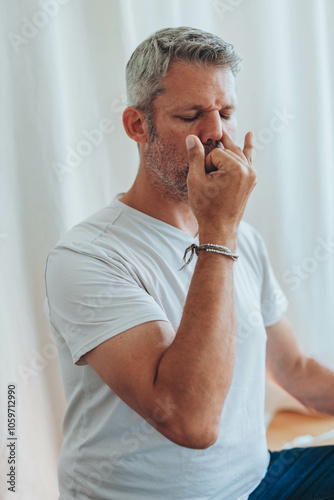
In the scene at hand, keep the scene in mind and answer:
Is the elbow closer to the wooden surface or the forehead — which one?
the forehead

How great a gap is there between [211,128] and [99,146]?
0.49 metres

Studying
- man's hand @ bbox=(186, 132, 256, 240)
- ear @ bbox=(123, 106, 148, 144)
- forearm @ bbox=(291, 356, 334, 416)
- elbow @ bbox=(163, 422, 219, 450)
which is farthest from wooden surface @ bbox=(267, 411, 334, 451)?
ear @ bbox=(123, 106, 148, 144)

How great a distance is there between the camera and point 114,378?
0.87 m

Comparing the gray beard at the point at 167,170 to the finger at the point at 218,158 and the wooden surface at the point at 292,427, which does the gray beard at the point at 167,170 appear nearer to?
the finger at the point at 218,158

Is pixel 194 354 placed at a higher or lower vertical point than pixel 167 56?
lower

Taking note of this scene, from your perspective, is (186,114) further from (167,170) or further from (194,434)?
(194,434)

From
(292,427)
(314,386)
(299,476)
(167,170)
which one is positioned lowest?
(292,427)

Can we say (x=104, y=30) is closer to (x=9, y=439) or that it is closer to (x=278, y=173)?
(x=278, y=173)

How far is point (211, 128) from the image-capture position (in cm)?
107

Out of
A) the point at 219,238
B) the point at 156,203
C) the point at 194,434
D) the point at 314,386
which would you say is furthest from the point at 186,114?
the point at 314,386

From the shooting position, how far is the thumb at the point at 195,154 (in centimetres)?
100

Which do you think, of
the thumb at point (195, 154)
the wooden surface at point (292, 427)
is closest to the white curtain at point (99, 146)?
the wooden surface at point (292, 427)

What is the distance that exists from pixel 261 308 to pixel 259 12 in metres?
0.90

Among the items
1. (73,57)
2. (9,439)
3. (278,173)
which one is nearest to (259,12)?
(278,173)
